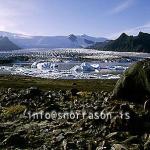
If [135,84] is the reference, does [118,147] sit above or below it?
below

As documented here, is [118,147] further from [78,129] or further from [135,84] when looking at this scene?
[135,84]

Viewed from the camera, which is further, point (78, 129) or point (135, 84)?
point (135, 84)

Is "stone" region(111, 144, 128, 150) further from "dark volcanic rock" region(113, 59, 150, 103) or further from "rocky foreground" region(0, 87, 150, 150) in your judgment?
"dark volcanic rock" region(113, 59, 150, 103)

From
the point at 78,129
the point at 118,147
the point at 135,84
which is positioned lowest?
the point at 78,129

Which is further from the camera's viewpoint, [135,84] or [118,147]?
[135,84]

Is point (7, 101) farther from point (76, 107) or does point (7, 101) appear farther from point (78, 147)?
point (78, 147)

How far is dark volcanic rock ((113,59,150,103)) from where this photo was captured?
21859 mm

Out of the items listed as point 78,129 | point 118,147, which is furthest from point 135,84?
point 118,147

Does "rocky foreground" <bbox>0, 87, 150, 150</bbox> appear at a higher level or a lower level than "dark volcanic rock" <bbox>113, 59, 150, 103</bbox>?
lower

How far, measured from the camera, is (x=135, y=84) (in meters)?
22.5

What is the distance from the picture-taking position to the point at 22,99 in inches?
1000

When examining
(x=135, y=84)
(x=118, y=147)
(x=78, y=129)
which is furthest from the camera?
(x=135, y=84)

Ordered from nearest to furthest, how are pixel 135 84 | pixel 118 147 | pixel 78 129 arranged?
pixel 118 147 → pixel 78 129 → pixel 135 84

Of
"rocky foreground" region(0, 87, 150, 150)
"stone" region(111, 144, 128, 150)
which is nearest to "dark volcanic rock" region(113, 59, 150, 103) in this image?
"rocky foreground" region(0, 87, 150, 150)
